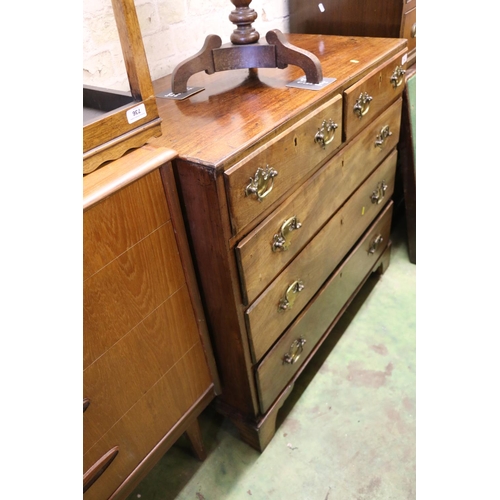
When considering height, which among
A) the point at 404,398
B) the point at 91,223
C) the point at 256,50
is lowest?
the point at 404,398

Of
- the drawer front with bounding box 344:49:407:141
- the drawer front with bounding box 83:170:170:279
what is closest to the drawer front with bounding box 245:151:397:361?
the drawer front with bounding box 344:49:407:141

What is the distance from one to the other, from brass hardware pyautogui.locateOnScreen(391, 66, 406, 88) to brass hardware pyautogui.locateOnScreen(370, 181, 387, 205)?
0.32m

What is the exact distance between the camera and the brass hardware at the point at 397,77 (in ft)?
4.21

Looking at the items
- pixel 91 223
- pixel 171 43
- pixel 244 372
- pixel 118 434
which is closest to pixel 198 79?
pixel 171 43

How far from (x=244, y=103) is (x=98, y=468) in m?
0.83

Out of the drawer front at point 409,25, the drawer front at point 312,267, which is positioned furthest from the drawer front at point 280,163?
the drawer front at point 409,25

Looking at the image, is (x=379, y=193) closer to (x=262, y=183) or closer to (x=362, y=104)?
(x=362, y=104)

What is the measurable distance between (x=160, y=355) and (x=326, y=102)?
0.68 m

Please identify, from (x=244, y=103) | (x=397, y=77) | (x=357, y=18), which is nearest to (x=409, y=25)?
(x=357, y=18)

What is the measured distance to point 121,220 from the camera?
2.43ft

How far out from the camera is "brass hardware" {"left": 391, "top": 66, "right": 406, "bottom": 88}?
128 centimetres

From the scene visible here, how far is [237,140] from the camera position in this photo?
0.82 m
